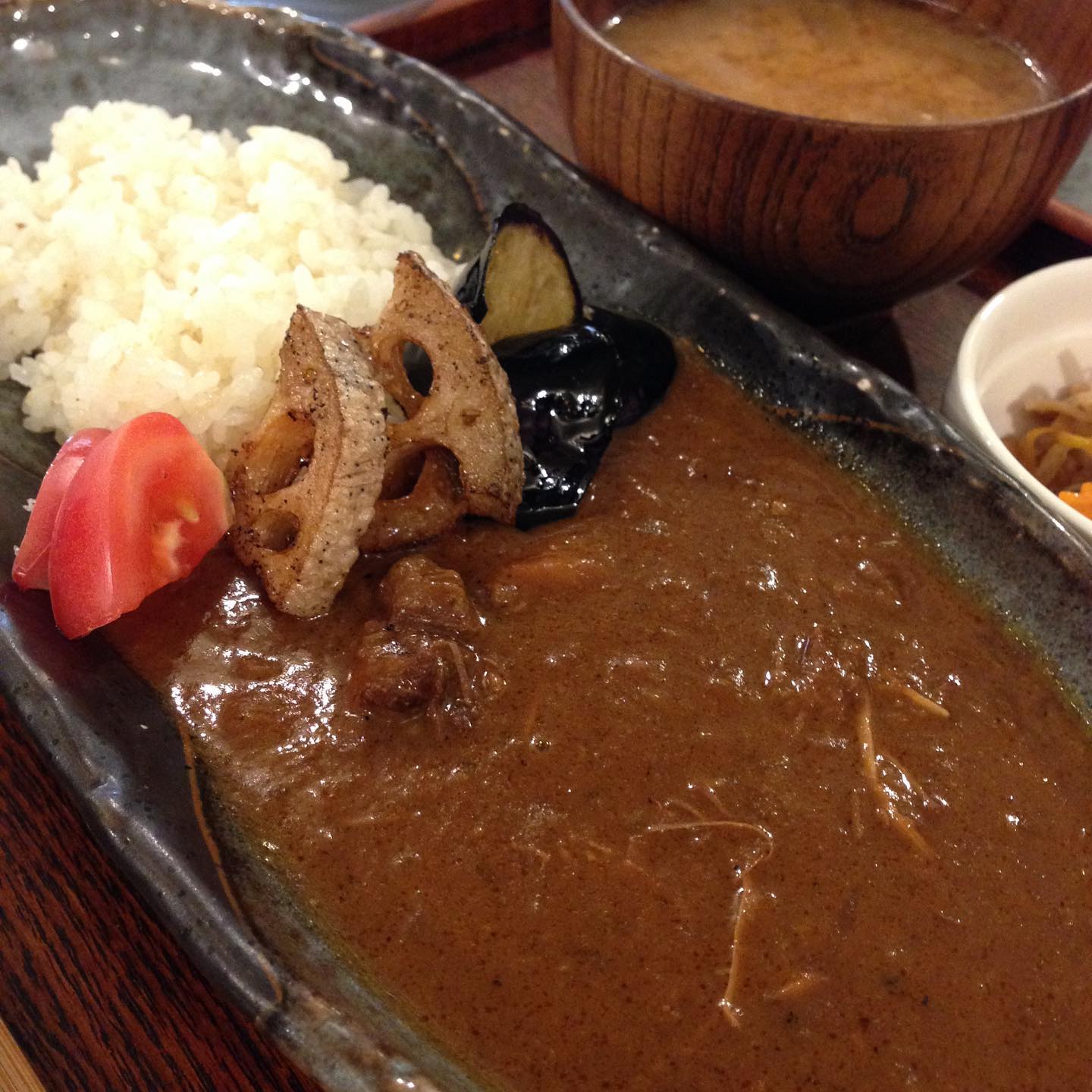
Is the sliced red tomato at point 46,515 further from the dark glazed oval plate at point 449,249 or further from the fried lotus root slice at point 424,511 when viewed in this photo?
the fried lotus root slice at point 424,511

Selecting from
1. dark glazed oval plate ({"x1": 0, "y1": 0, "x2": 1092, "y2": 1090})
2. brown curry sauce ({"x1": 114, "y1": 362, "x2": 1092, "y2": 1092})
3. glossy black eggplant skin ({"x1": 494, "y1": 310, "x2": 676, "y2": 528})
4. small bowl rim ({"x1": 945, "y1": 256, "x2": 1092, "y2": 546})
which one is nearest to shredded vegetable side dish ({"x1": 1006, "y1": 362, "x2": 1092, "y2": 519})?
small bowl rim ({"x1": 945, "y1": 256, "x2": 1092, "y2": 546})

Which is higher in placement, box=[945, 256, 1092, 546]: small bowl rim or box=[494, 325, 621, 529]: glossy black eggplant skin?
box=[945, 256, 1092, 546]: small bowl rim

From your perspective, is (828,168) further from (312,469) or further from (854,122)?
(312,469)

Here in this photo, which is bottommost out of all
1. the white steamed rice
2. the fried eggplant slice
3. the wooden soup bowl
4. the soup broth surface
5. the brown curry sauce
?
the brown curry sauce

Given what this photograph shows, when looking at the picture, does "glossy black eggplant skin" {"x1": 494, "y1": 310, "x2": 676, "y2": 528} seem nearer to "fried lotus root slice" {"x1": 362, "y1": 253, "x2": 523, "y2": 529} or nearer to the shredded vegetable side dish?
"fried lotus root slice" {"x1": 362, "y1": 253, "x2": 523, "y2": 529}

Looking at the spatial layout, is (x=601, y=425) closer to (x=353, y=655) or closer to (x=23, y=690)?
(x=353, y=655)

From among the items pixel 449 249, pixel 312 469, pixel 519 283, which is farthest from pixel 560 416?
pixel 449 249

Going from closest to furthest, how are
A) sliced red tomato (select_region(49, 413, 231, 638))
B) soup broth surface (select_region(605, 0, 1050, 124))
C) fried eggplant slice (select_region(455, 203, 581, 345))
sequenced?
sliced red tomato (select_region(49, 413, 231, 638)), fried eggplant slice (select_region(455, 203, 581, 345)), soup broth surface (select_region(605, 0, 1050, 124))
